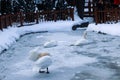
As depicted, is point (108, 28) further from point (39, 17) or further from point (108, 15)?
point (39, 17)

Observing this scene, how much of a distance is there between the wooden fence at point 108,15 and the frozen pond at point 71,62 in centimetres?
301

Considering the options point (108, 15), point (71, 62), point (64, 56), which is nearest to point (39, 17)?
point (108, 15)

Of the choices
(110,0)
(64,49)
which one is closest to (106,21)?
(110,0)

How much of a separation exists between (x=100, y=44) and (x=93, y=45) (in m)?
0.36

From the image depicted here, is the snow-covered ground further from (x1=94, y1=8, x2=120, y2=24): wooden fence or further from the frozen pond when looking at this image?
(x1=94, y1=8, x2=120, y2=24): wooden fence

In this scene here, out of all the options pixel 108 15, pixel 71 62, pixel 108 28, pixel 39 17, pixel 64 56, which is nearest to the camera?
pixel 71 62

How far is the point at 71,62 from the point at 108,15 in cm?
958

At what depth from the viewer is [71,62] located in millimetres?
11773

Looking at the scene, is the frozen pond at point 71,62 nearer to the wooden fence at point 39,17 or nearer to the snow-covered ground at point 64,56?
the snow-covered ground at point 64,56

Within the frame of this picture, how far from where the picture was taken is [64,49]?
1459cm

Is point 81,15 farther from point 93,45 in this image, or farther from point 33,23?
point 93,45

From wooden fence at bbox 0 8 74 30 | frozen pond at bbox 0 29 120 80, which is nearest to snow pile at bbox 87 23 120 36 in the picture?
frozen pond at bbox 0 29 120 80

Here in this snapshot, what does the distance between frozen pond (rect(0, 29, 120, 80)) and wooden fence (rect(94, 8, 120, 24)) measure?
301cm

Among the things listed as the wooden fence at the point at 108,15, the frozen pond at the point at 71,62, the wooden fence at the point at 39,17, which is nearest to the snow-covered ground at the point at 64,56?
the frozen pond at the point at 71,62
